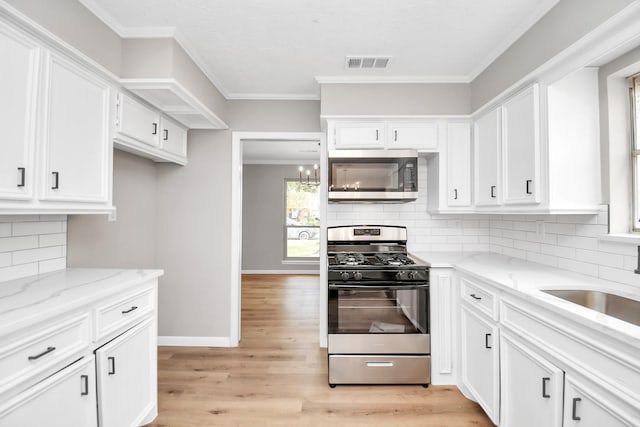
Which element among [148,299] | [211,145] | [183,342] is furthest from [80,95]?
[183,342]

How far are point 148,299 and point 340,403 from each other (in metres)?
1.45

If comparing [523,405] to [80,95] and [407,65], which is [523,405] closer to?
[407,65]

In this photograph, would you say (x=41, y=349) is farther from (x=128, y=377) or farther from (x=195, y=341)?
(x=195, y=341)

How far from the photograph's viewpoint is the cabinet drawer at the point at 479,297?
6.11 ft

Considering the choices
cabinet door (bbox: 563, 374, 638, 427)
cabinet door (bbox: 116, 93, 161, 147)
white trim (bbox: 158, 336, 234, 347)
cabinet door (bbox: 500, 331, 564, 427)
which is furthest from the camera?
white trim (bbox: 158, 336, 234, 347)

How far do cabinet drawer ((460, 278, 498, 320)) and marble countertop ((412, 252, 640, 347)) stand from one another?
82mm

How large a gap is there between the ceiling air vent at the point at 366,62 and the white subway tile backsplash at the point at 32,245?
2237mm

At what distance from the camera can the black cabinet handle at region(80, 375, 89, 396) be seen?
1.42m

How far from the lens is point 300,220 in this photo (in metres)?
7.13

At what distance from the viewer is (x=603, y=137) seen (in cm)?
185

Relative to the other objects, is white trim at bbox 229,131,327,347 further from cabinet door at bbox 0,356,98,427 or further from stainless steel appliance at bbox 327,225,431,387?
cabinet door at bbox 0,356,98,427

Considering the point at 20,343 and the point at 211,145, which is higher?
the point at 211,145

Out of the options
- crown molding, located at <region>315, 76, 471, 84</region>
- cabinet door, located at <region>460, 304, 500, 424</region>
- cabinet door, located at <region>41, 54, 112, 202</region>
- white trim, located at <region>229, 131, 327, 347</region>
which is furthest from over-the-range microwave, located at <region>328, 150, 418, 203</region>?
cabinet door, located at <region>41, 54, 112, 202</region>

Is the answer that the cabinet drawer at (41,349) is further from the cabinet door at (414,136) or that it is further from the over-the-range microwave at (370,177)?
the cabinet door at (414,136)
